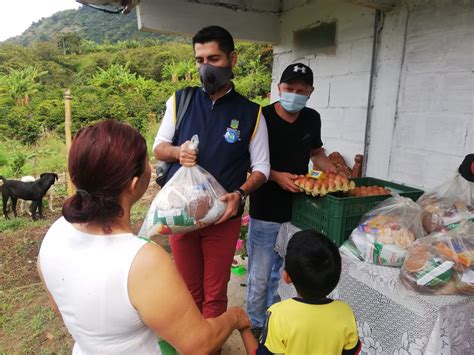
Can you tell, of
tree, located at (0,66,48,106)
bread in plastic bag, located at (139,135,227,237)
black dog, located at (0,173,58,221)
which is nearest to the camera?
bread in plastic bag, located at (139,135,227,237)

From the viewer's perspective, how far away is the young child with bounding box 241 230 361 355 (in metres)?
1.31

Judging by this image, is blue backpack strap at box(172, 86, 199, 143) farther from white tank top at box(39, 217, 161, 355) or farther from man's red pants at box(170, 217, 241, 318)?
white tank top at box(39, 217, 161, 355)

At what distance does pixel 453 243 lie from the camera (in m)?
1.71

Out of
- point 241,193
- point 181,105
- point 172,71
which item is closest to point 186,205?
point 241,193

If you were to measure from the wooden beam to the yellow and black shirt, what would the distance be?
11.4 feet

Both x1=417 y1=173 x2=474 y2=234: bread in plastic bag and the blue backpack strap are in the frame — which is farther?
the blue backpack strap

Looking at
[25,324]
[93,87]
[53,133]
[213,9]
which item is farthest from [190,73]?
[25,324]

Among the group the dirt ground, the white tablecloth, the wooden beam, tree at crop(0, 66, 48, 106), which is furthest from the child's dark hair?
tree at crop(0, 66, 48, 106)

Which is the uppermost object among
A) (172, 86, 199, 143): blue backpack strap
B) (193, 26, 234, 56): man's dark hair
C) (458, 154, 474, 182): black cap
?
(193, 26, 234, 56): man's dark hair

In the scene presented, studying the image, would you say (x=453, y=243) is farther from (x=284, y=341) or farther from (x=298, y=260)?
(x=284, y=341)

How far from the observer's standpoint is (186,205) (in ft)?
6.10

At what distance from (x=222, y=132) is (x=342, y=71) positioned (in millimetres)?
2224

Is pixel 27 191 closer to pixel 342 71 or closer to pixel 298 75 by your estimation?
pixel 342 71

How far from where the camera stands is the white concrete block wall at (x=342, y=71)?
11.3ft
